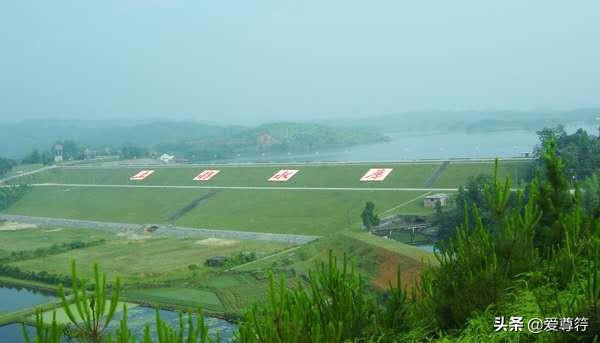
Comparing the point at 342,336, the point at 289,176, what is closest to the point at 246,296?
the point at 342,336

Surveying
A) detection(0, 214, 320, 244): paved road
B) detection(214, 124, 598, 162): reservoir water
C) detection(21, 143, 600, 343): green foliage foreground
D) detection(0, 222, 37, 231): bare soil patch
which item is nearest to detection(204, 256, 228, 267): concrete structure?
detection(0, 214, 320, 244): paved road

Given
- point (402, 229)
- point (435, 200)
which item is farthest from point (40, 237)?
point (435, 200)

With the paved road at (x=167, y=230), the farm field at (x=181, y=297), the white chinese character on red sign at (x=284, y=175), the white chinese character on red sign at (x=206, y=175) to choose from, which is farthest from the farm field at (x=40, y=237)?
the white chinese character on red sign at (x=284, y=175)

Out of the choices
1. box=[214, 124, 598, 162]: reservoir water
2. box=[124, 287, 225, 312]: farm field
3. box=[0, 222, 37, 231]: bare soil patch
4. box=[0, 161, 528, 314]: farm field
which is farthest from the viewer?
box=[214, 124, 598, 162]: reservoir water

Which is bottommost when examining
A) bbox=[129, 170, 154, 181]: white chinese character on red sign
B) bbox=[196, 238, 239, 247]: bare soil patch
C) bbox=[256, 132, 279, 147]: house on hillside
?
bbox=[196, 238, 239, 247]: bare soil patch

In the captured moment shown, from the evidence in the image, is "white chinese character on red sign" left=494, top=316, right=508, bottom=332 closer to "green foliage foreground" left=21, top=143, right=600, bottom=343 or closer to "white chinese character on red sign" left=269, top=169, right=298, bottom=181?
"green foliage foreground" left=21, top=143, right=600, bottom=343

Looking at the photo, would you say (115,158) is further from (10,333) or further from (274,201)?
(10,333)

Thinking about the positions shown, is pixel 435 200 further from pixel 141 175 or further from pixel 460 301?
pixel 141 175
